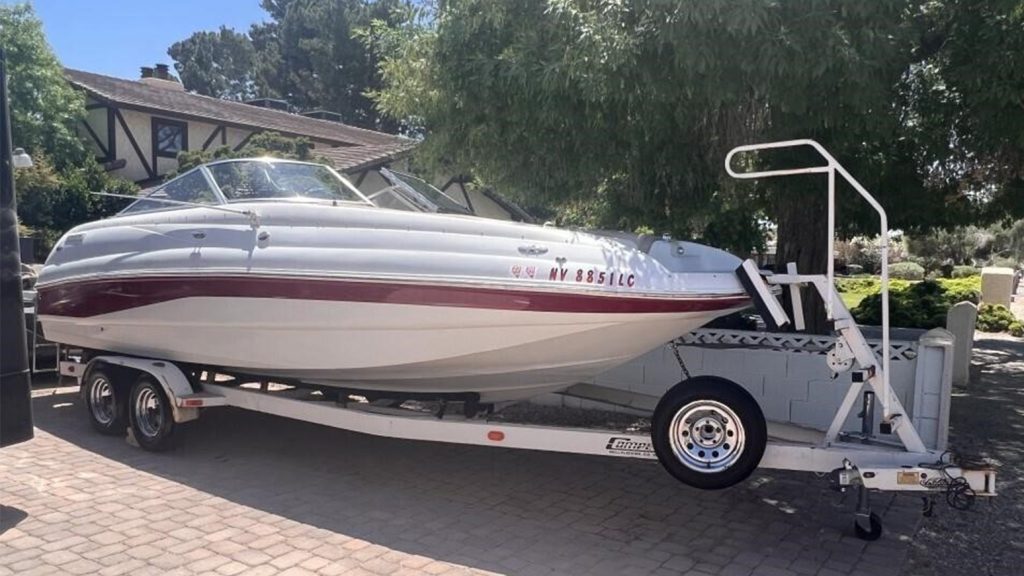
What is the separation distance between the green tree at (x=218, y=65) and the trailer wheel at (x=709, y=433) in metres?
53.7

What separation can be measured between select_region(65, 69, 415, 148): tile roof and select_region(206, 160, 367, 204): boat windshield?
12047mm

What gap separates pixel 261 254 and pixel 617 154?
3.30 m

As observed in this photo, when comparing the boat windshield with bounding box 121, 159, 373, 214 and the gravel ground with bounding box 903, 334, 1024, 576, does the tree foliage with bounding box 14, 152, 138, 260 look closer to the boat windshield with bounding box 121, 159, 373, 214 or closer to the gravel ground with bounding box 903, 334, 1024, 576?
the boat windshield with bounding box 121, 159, 373, 214

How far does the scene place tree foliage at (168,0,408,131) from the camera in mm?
41312

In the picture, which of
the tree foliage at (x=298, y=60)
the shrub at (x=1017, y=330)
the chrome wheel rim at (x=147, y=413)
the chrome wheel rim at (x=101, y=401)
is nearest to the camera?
the chrome wheel rim at (x=147, y=413)

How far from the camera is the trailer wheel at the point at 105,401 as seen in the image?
6863mm

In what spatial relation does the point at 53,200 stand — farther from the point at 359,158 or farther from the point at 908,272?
the point at 908,272

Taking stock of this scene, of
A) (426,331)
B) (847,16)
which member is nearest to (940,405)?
(847,16)

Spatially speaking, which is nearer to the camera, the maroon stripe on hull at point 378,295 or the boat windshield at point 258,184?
the maroon stripe on hull at point 378,295

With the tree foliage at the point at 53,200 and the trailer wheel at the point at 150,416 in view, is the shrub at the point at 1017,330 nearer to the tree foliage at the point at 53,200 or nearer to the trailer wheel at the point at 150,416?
the trailer wheel at the point at 150,416

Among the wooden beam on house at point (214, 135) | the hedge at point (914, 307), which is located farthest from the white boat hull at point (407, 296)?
the wooden beam on house at point (214, 135)

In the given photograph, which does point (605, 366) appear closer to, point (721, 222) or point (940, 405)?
point (940, 405)

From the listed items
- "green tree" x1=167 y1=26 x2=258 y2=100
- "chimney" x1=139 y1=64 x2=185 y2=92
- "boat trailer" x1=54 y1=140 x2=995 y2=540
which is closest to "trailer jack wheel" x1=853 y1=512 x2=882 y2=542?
"boat trailer" x1=54 y1=140 x2=995 y2=540

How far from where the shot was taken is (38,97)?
784 inches
